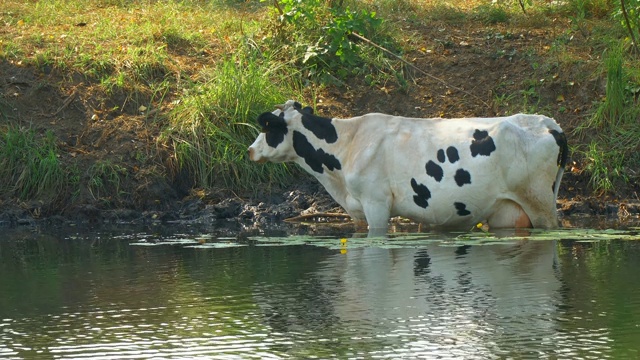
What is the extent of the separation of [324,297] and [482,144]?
151 inches

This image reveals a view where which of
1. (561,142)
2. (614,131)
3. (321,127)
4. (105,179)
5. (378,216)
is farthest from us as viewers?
(614,131)

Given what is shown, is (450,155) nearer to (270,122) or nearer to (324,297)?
(270,122)

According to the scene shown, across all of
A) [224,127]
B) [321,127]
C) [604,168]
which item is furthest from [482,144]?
[224,127]

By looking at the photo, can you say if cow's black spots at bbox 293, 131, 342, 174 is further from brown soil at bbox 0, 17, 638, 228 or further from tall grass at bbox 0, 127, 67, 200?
tall grass at bbox 0, 127, 67, 200

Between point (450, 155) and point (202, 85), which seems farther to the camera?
point (202, 85)

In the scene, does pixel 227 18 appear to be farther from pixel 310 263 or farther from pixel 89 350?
pixel 89 350

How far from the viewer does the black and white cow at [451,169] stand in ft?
41.2

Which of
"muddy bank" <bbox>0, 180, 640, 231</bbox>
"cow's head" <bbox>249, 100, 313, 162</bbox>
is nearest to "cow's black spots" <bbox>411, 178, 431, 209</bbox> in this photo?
"cow's head" <bbox>249, 100, 313, 162</bbox>

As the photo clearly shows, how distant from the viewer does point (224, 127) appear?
16.0 m

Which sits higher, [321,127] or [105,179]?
[321,127]

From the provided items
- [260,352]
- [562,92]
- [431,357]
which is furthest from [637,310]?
[562,92]

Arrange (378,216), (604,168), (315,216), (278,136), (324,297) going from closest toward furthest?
(324,297) < (378,216) < (278,136) < (315,216) < (604,168)

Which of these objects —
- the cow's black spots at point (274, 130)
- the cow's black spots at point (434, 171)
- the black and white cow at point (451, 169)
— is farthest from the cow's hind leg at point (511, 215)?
the cow's black spots at point (274, 130)

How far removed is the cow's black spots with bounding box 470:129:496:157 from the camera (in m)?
12.6
